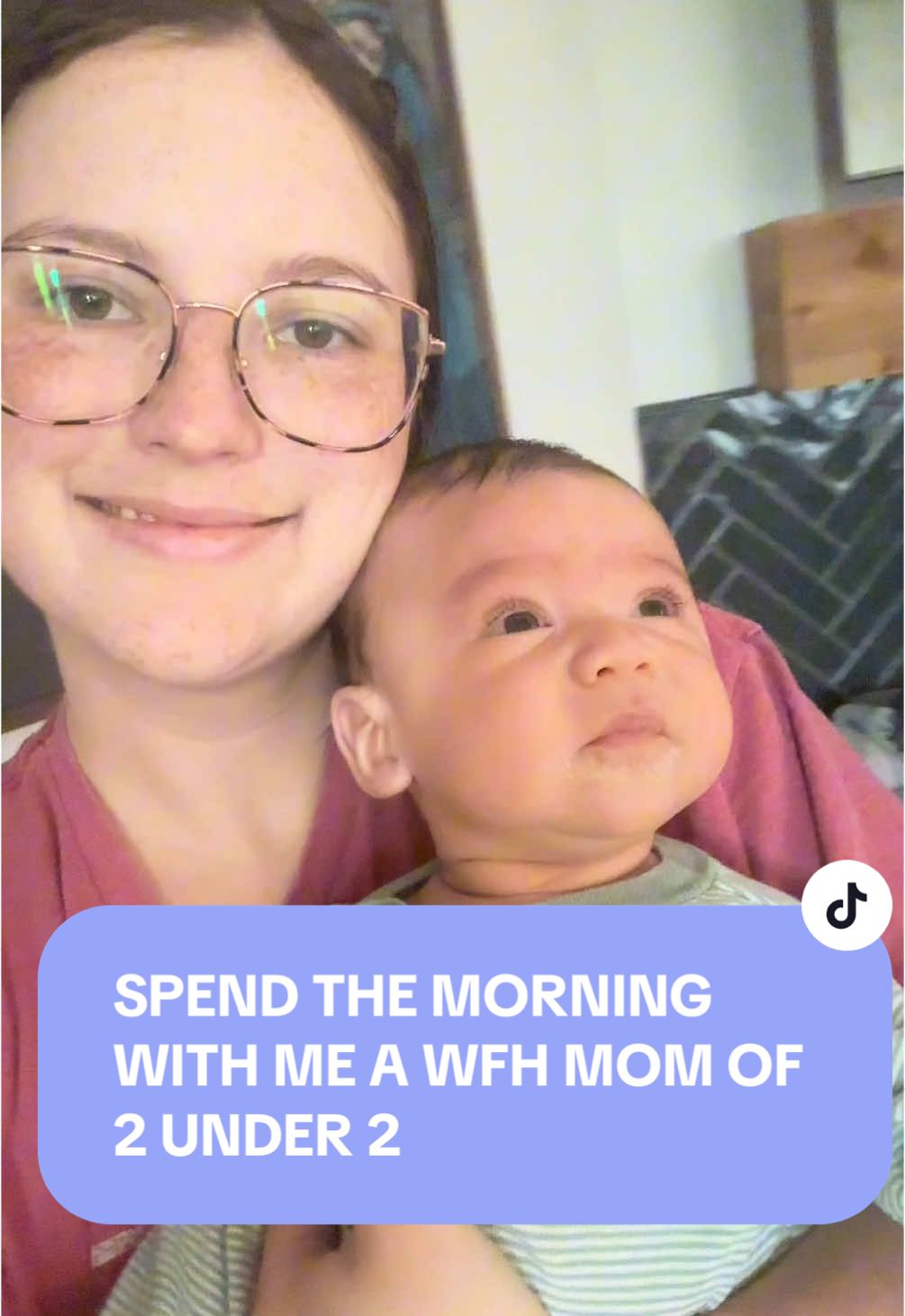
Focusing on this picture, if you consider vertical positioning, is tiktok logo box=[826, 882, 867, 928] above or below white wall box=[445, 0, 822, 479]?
below

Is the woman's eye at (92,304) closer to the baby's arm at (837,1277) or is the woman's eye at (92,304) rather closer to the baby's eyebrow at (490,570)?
the baby's eyebrow at (490,570)

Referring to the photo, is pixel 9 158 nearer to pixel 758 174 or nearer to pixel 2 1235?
pixel 758 174

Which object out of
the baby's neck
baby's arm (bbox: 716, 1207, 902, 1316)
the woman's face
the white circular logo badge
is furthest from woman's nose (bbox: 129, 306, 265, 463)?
baby's arm (bbox: 716, 1207, 902, 1316)

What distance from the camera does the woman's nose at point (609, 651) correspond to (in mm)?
459

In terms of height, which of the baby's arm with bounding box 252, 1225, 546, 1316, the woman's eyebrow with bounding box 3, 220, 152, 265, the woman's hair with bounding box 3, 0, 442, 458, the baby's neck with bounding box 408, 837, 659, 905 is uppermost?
the woman's hair with bounding box 3, 0, 442, 458

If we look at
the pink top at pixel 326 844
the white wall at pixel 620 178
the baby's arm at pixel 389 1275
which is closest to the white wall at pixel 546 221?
the white wall at pixel 620 178

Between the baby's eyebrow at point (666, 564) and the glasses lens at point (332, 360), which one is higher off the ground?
the glasses lens at point (332, 360)

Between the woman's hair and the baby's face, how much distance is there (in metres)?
0.06

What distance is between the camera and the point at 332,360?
1.57 feet

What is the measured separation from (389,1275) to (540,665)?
0.95ft

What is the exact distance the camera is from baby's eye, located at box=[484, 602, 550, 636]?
1.54 feet

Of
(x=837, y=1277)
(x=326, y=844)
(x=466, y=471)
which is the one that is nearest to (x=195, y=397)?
(x=466, y=471)

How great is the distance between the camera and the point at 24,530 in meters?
0.48

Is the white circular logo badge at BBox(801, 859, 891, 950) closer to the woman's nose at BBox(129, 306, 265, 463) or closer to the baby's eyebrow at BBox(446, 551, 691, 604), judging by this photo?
the baby's eyebrow at BBox(446, 551, 691, 604)
